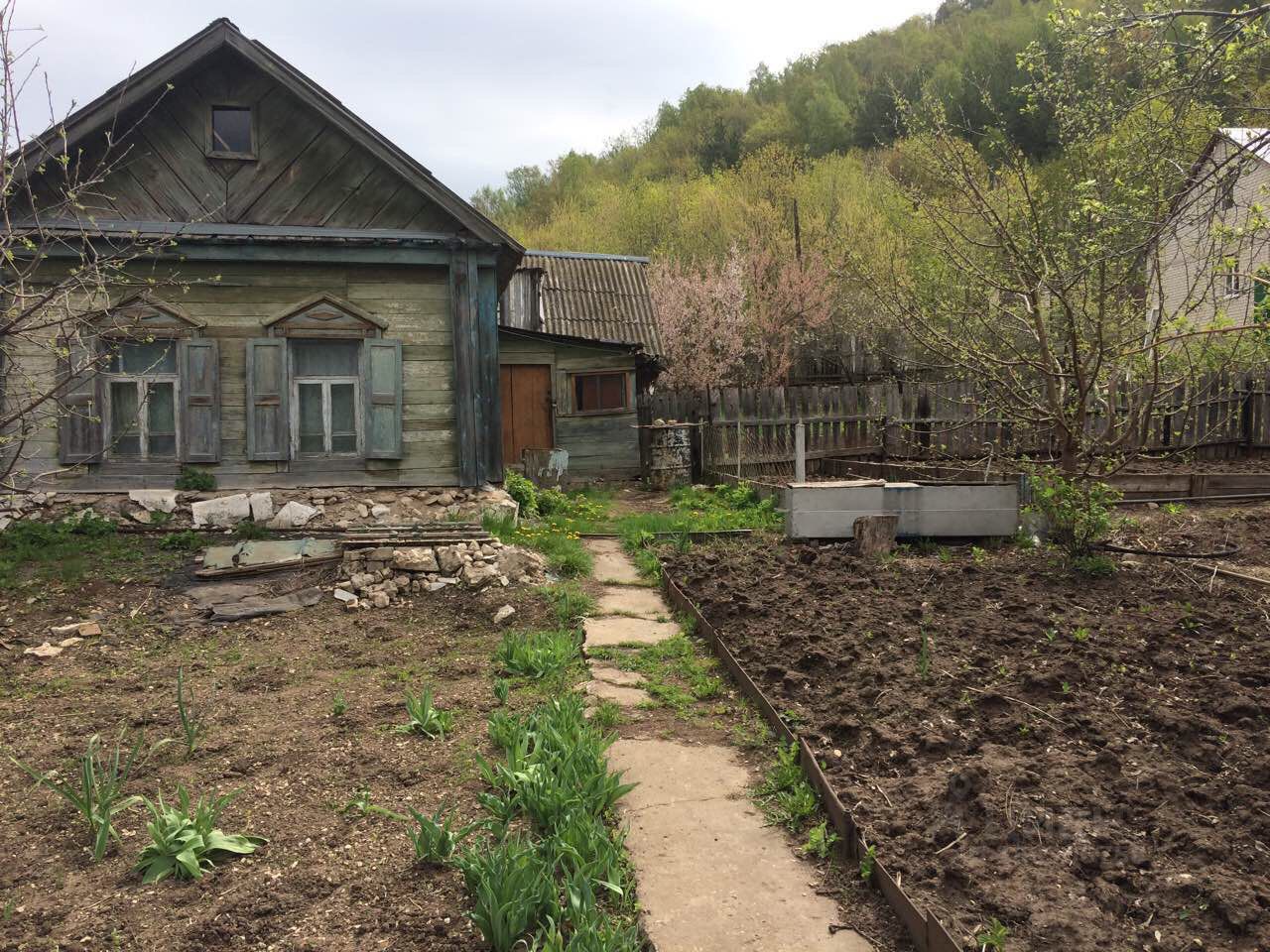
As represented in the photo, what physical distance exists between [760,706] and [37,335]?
Answer: 28.1ft

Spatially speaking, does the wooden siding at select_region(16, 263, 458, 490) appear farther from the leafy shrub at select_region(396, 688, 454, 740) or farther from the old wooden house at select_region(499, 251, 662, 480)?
the old wooden house at select_region(499, 251, 662, 480)

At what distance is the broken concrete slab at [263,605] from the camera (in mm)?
6949

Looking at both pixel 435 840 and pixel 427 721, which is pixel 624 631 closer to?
pixel 427 721

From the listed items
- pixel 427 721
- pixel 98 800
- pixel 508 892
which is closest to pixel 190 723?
pixel 98 800

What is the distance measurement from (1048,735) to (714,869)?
1.68 meters

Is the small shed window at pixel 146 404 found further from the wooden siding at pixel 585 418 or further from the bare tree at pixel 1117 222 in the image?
the wooden siding at pixel 585 418

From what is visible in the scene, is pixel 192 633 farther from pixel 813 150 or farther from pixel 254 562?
pixel 813 150

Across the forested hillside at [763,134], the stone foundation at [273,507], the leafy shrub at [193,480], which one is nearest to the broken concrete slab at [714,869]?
the stone foundation at [273,507]

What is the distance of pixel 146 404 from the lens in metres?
8.90

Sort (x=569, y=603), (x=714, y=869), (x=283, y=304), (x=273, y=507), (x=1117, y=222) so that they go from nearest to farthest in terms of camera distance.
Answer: (x=714, y=869) → (x=1117, y=222) → (x=569, y=603) → (x=273, y=507) → (x=283, y=304)

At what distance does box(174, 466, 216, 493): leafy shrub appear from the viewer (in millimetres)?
8930

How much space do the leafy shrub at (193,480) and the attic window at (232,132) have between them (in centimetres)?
331

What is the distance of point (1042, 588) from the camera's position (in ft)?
21.2

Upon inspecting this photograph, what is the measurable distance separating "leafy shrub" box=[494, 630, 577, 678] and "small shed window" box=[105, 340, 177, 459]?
5.36 meters
